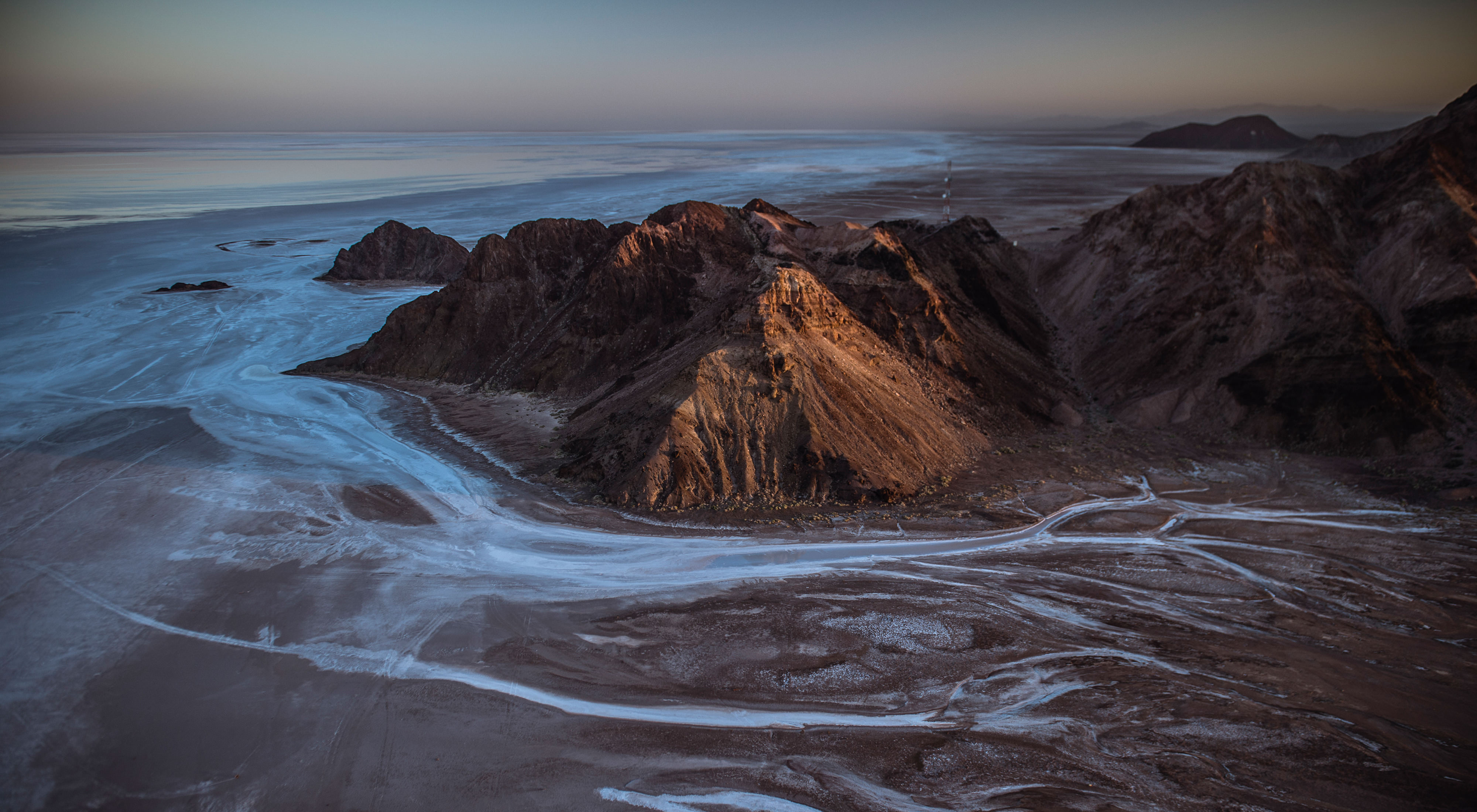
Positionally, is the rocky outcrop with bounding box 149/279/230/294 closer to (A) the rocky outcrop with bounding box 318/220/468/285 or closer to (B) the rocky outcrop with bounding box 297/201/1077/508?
(A) the rocky outcrop with bounding box 318/220/468/285

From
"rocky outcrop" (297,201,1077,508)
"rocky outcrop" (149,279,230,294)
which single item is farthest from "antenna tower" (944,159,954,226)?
"rocky outcrop" (149,279,230,294)

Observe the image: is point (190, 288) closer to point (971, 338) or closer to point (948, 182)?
point (971, 338)

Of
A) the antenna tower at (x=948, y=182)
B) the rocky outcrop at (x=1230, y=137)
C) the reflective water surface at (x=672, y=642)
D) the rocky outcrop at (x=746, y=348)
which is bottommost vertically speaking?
the reflective water surface at (x=672, y=642)

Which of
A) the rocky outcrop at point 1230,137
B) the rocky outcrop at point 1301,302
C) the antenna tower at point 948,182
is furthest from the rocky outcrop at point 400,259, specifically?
the rocky outcrop at point 1230,137

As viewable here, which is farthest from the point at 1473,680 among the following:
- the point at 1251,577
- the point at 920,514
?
the point at 920,514

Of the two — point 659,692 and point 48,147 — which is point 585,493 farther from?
point 48,147

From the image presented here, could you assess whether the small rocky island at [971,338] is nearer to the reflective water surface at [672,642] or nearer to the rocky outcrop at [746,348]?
the rocky outcrop at [746,348]

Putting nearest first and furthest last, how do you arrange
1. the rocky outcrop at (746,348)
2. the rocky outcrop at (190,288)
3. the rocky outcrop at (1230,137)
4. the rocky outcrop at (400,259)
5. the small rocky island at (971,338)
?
the rocky outcrop at (746,348) → the small rocky island at (971,338) → the rocky outcrop at (190,288) → the rocky outcrop at (400,259) → the rocky outcrop at (1230,137)
